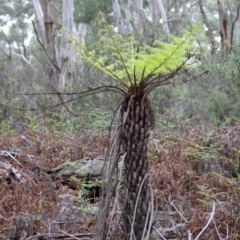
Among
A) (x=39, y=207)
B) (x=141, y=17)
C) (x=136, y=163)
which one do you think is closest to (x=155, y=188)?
(x=39, y=207)

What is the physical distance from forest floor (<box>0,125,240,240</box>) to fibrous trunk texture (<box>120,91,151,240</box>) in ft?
0.87

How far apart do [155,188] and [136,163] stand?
4.50 feet

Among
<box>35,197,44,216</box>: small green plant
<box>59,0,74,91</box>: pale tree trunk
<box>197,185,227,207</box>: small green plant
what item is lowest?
<box>35,197,44,216</box>: small green plant

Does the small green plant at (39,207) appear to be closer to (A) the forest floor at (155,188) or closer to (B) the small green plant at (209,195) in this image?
(A) the forest floor at (155,188)

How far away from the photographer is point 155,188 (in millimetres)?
3848

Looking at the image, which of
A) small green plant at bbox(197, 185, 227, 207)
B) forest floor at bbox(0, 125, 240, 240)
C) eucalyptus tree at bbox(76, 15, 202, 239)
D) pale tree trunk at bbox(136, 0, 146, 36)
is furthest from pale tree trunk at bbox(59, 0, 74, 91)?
eucalyptus tree at bbox(76, 15, 202, 239)

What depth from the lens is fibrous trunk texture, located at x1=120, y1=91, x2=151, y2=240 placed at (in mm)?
2502

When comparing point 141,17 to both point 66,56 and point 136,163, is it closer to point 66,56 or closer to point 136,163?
point 66,56

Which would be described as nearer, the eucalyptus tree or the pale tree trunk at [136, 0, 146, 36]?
the eucalyptus tree

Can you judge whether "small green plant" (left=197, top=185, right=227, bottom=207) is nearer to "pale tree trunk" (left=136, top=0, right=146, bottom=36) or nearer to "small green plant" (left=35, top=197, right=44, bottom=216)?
"small green plant" (left=35, top=197, right=44, bottom=216)

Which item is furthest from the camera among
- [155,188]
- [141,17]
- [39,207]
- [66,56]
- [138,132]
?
[141,17]

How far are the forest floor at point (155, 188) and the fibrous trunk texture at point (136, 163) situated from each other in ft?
0.87

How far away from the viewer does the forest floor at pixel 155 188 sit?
Answer: 3182 mm

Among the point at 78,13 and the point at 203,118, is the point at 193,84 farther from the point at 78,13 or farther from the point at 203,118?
the point at 78,13
